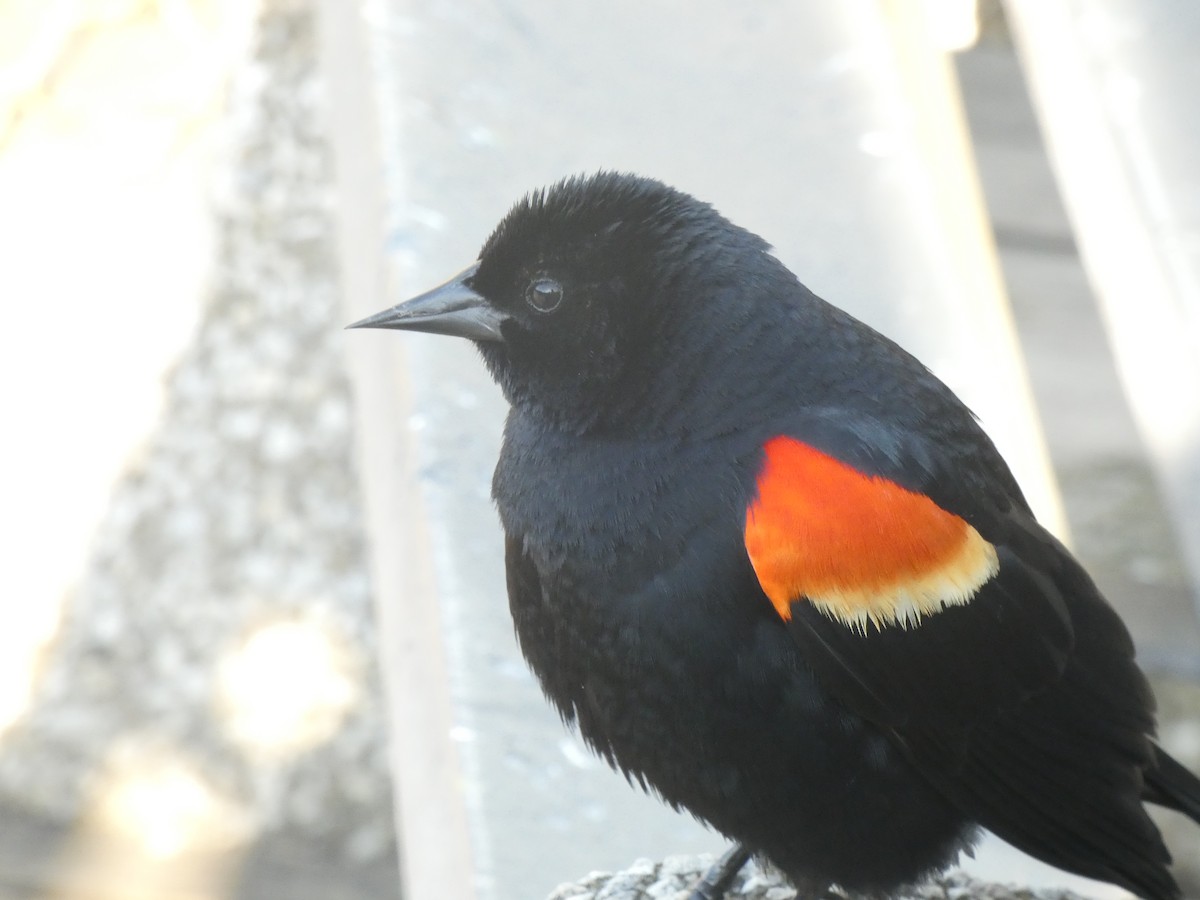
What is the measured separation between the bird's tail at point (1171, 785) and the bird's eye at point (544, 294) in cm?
104

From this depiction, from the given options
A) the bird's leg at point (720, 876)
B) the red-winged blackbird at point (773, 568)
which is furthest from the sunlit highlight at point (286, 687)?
the red-winged blackbird at point (773, 568)

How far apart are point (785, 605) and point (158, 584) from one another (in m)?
3.28

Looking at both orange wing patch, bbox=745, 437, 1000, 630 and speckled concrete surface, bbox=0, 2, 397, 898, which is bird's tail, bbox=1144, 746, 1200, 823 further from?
speckled concrete surface, bbox=0, 2, 397, 898

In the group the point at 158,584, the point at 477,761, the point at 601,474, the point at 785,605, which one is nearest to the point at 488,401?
the point at 477,761

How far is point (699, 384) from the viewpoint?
1725 mm

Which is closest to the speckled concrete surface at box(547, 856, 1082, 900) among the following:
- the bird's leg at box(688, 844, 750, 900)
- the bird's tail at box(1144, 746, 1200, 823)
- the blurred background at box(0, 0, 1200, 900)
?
the bird's leg at box(688, 844, 750, 900)

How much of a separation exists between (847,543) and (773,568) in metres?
0.10

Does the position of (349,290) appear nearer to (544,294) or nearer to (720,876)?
(544,294)

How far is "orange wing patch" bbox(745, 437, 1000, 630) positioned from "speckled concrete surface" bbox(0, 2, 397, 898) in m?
3.04

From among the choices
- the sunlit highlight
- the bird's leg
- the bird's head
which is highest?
the sunlit highlight

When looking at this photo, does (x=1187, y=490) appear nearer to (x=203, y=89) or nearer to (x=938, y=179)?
(x=938, y=179)

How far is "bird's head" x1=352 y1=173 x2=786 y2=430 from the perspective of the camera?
1730 millimetres

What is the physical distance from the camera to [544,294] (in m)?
1.76

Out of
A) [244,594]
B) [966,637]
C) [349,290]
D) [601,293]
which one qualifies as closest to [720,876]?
[966,637]
